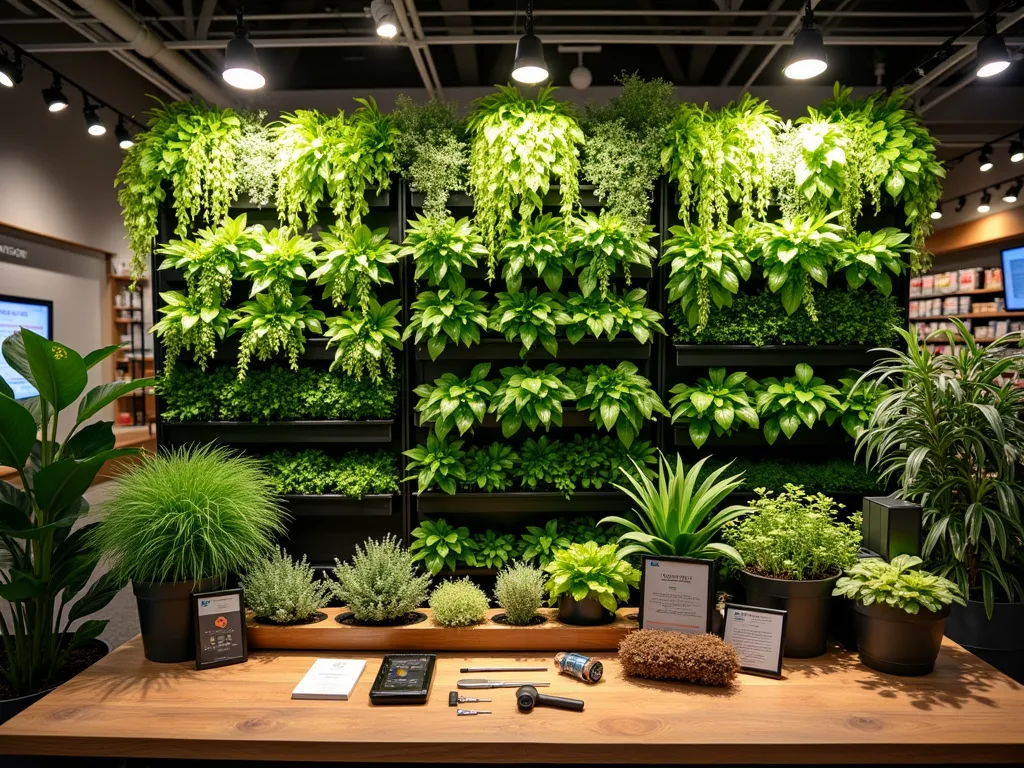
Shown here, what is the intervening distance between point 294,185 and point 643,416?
6.71 feet

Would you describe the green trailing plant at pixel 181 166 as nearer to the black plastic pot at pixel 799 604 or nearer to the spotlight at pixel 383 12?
the spotlight at pixel 383 12

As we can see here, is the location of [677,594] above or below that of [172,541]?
below

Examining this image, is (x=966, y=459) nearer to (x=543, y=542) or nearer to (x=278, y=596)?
(x=543, y=542)

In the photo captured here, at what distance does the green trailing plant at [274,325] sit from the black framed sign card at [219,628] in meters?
1.30

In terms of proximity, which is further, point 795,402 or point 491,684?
point 795,402

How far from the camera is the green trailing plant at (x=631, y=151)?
3.28 meters

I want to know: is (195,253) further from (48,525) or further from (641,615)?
(641,615)

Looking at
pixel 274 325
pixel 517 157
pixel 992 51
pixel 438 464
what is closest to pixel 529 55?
pixel 517 157

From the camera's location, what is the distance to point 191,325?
324cm

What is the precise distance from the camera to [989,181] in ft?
30.2

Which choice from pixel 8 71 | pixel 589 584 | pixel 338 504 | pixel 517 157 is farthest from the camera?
pixel 8 71

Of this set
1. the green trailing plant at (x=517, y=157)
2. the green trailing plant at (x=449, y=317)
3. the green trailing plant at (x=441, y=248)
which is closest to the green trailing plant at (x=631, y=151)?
the green trailing plant at (x=517, y=157)

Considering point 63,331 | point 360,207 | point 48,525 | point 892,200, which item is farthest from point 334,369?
point 63,331

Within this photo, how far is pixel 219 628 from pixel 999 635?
3081 millimetres
